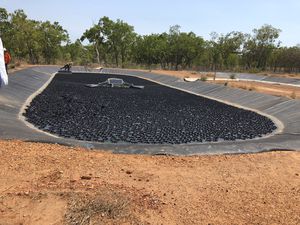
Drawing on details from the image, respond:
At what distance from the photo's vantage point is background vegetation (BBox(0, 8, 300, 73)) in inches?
2227

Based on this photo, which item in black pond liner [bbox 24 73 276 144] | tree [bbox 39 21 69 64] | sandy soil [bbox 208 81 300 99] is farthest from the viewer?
tree [bbox 39 21 69 64]

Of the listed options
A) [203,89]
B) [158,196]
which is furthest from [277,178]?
[203,89]

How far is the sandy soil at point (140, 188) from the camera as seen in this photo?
5.04 m

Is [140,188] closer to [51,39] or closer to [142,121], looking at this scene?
[142,121]

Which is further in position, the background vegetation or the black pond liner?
the background vegetation

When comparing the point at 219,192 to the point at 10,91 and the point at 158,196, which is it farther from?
the point at 10,91

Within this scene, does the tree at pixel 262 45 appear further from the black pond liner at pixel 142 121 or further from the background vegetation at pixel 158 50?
the black pond liner at pixel 142 121

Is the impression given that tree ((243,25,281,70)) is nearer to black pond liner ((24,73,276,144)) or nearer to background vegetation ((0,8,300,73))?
background vegetation ((0,8,300,73))

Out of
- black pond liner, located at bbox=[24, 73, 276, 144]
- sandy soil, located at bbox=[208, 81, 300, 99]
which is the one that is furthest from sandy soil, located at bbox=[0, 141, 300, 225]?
sandy soil, located at bbox=[208, 81, 300, 99]

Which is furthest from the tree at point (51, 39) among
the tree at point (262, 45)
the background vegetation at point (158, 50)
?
the tree at point (262, 45)

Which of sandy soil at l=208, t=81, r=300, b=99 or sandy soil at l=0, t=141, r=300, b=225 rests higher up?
sandy soil at l=0, t=141, r=300, b=225

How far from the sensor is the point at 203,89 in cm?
2834

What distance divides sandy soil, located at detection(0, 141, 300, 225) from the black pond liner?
114 inches

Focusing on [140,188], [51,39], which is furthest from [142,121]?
[51,39]
